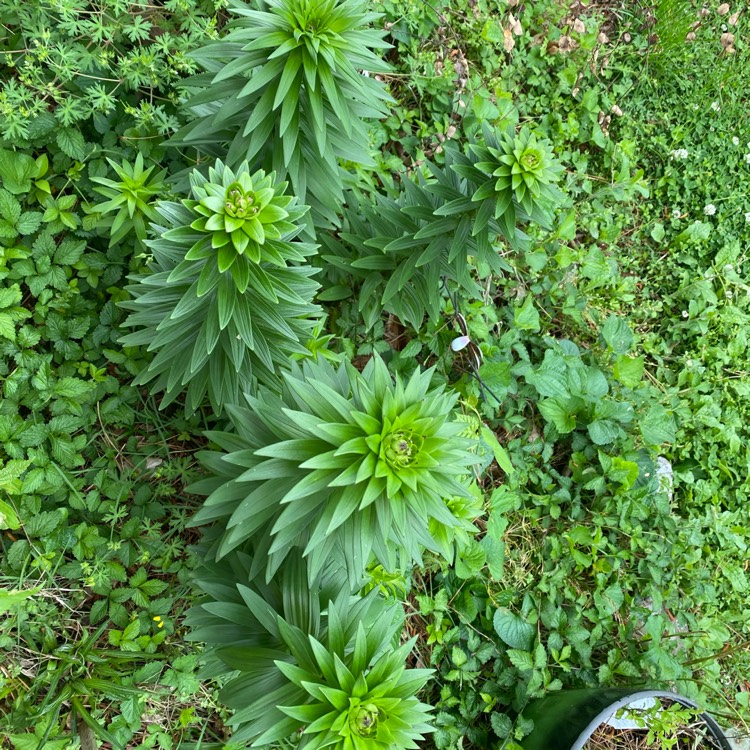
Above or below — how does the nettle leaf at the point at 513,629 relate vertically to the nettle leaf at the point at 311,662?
below

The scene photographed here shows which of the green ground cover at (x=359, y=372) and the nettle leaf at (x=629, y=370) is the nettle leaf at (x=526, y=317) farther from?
the nettle leaf at (x=629, y=370)

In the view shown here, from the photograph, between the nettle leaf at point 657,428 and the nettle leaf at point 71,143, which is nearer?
the nettle leaf at point 71,143

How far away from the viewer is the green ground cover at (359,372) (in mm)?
1876

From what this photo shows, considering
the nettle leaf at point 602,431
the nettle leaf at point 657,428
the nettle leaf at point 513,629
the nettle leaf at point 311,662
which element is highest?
the nettle leaf at point 657,428

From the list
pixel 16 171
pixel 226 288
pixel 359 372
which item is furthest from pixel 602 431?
pixel 16 171

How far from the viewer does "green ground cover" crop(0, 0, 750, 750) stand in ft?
6.15

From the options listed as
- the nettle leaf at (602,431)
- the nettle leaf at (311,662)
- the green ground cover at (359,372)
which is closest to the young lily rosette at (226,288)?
the green ground cover at (359,372)

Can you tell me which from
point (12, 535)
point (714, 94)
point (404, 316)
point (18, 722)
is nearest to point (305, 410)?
point (404, 316)

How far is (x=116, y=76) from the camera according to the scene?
108 inches

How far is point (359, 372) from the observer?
2691 mm

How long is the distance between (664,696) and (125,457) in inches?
110

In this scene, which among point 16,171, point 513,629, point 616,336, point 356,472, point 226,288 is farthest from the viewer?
point 616,336

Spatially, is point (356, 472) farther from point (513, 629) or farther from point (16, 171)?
point (16, 171)

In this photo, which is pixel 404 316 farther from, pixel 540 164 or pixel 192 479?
pixel 192 479
